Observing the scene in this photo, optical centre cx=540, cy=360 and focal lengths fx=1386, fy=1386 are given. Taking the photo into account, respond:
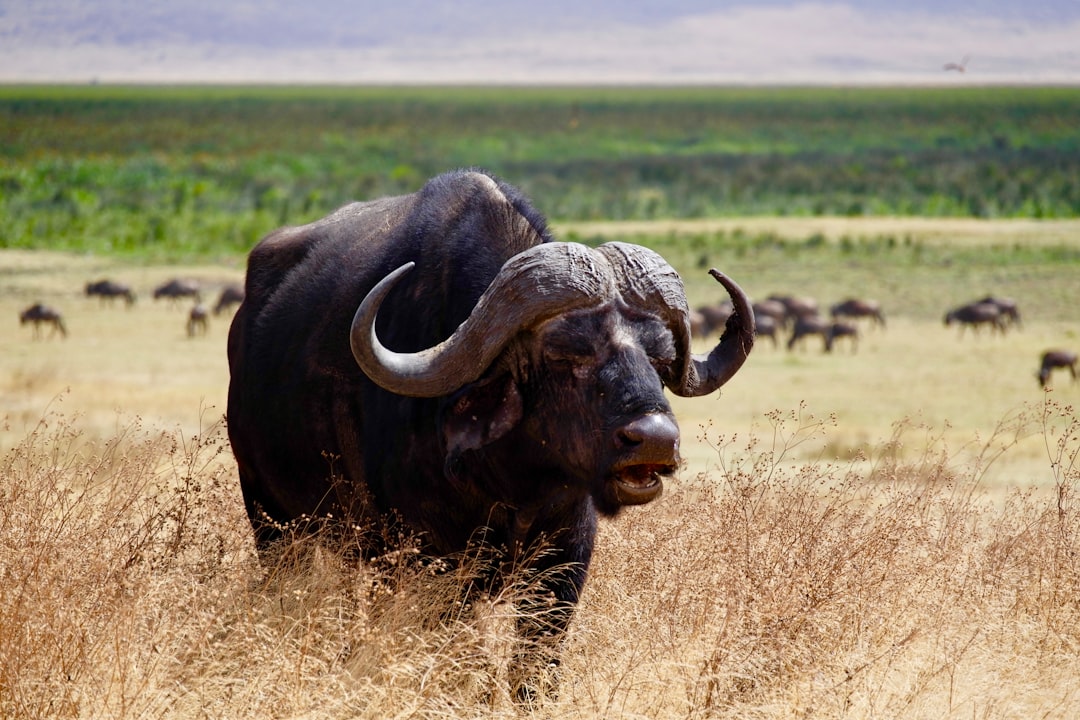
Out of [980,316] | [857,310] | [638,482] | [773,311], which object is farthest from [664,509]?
[857,310]

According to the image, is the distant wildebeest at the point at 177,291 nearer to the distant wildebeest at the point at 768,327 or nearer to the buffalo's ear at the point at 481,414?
the distant wildebeest at the point at 768,327

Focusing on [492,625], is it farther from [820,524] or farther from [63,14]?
[63,14]

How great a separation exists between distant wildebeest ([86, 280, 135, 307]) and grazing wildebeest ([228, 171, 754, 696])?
1380 inches

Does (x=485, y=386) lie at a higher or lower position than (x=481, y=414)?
higher

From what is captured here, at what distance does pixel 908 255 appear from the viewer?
5056cm

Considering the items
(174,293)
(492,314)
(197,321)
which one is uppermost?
(492,314)

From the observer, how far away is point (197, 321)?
118 ft

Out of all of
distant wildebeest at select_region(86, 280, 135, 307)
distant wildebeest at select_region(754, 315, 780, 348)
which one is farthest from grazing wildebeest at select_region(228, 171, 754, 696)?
distant wildebeest at select_region(86, 280, 135, 307)

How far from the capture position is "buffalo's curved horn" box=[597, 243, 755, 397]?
18.3 ft

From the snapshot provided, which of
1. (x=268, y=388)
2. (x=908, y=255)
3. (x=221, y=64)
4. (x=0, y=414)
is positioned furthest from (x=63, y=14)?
(x=268, y=388)

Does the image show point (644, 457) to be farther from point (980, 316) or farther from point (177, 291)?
point (177, 291)

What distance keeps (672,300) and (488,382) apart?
2.69 feet

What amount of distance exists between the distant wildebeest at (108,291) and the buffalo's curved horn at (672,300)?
120 feet

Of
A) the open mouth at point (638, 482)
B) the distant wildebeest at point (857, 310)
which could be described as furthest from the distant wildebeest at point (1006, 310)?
the open mouth at point (638, 482)
